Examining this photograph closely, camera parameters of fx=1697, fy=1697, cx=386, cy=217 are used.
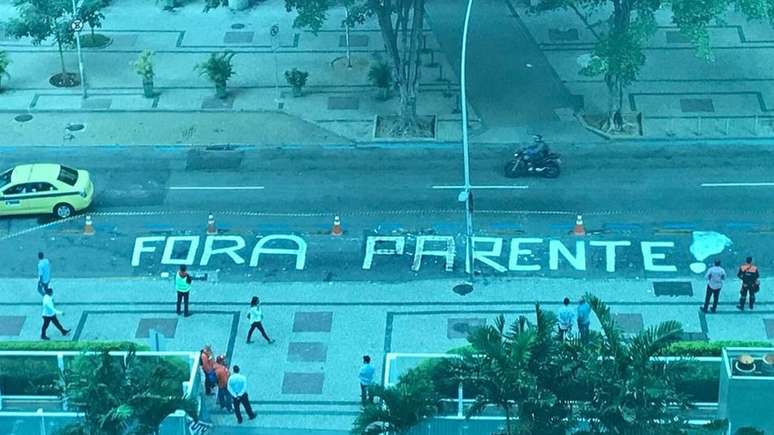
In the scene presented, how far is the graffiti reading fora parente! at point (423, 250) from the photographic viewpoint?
48.8 metres

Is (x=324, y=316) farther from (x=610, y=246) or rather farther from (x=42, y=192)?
(x=42, y=192)

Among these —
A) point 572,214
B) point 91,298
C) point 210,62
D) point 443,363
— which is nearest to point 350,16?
point 210,62

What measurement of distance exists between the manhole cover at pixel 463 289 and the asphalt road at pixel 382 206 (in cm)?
102

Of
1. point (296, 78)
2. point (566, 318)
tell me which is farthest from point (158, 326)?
point (296, 78)

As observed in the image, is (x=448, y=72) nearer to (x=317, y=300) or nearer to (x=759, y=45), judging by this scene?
(x=759, y=45)

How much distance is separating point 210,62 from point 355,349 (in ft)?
58.7

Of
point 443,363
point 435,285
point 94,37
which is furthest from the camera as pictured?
point 94,37

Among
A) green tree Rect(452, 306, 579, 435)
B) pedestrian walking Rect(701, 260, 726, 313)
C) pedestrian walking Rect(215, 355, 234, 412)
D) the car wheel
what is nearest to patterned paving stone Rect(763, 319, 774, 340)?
pedestrian walking Rect(701, 260, 726, 313)

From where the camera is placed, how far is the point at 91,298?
47656mm

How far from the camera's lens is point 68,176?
5184 cm

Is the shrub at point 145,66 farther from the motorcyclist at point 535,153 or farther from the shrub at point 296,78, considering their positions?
the motorcyclist at point 535,153

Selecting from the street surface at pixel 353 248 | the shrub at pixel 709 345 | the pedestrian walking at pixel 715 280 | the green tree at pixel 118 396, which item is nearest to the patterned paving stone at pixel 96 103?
the street surface at pixel 353 248

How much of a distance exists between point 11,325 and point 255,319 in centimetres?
723

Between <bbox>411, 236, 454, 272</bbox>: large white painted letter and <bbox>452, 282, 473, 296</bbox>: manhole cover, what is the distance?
91cm
